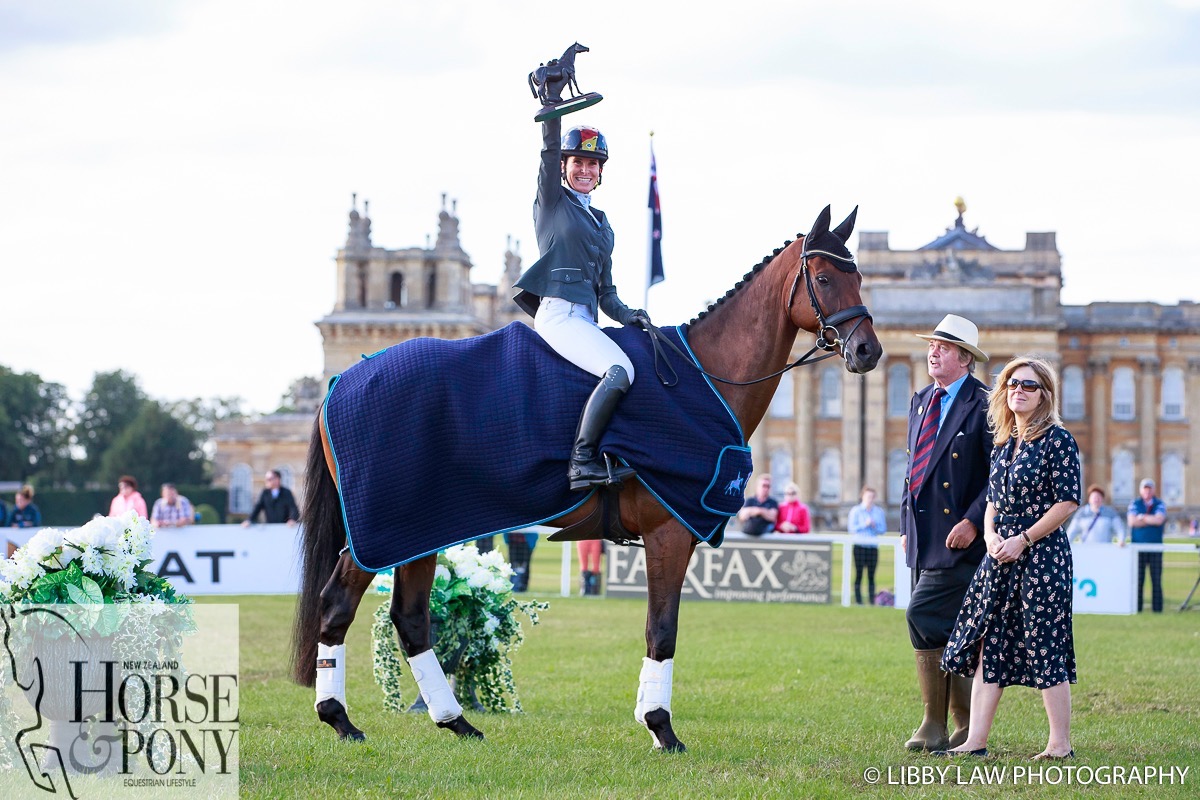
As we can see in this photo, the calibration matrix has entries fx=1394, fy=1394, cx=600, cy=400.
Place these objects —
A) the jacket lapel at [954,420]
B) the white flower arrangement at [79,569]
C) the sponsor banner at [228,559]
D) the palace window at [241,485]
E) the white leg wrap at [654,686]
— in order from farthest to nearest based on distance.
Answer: the palace window at [241,485], the sponsor banner at [228,559], the jacket lapel at [954,420], the white leg wrap at [654,686], the white flower arrangement at [79,569]

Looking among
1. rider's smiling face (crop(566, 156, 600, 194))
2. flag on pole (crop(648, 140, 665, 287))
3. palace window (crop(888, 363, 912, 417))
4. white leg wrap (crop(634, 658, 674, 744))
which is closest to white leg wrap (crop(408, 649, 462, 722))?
white leg wrap (crop(634, 658, 674, 744))

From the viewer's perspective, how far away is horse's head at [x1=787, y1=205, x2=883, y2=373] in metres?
7.25

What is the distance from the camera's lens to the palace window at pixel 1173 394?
75062 mm

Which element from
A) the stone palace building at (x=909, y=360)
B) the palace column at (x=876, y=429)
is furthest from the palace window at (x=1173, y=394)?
the palace column at (x=876, y=429)

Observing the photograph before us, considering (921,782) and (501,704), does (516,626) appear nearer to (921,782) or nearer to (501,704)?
→ (501,704)

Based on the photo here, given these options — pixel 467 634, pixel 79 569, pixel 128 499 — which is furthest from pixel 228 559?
pixel 79 569

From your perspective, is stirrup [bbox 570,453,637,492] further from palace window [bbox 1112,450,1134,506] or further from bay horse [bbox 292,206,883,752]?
palace window [bbox 1112,450,1134,506]

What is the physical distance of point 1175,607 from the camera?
20516 millimetres

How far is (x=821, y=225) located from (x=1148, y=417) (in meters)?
72.1

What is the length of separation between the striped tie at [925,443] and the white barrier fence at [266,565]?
1114 cm

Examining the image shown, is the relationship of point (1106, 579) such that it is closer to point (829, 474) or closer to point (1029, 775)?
point (1029, 775)

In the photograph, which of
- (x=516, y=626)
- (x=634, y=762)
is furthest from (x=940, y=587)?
(x=516, y=626)

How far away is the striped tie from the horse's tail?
3231 millimetres

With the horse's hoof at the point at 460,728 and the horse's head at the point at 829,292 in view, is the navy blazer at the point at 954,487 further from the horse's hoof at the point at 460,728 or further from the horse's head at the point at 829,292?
the horse's hoof at the point at 460,728
